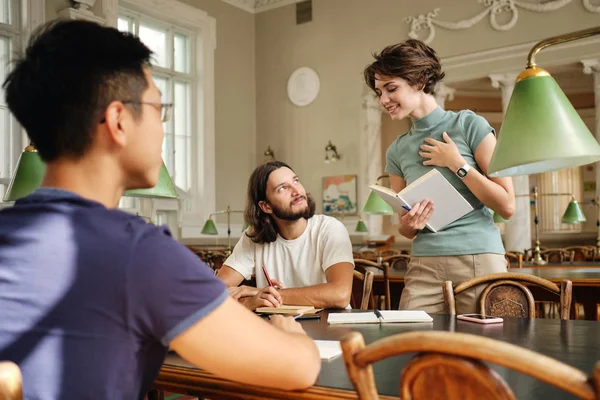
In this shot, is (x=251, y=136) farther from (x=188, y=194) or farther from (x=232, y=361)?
(x=232, y=361)

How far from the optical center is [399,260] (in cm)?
575

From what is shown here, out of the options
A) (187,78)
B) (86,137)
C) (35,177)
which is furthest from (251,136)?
(86,137)

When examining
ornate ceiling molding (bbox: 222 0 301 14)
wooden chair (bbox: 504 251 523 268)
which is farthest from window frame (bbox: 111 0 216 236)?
wooden chair (bbox: 504 251 523 268)

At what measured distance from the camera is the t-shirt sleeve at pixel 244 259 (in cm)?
265

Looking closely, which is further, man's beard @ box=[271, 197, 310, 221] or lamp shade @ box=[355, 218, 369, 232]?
lamp shade @ box=[355, 218, 369, 232]

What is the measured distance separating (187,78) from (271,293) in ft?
29.3

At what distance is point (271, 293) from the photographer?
212cm

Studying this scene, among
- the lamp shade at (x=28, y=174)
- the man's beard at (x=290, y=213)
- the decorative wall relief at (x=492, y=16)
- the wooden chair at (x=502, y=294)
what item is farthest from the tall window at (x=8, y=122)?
the wooden chair at (x=502, y=294)

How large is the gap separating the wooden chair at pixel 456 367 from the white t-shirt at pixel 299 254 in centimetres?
156

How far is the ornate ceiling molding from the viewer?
11.3m

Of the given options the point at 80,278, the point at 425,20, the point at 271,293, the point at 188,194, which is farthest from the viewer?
the point at 188,194

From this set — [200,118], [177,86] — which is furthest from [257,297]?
[177,86]

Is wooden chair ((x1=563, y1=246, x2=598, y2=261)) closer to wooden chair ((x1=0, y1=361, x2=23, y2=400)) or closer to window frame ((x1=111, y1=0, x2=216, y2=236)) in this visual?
window frame ((x1=111, y1=0, x2=216, y2=236))

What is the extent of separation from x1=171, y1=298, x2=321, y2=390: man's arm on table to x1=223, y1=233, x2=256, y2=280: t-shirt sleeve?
159 cm
